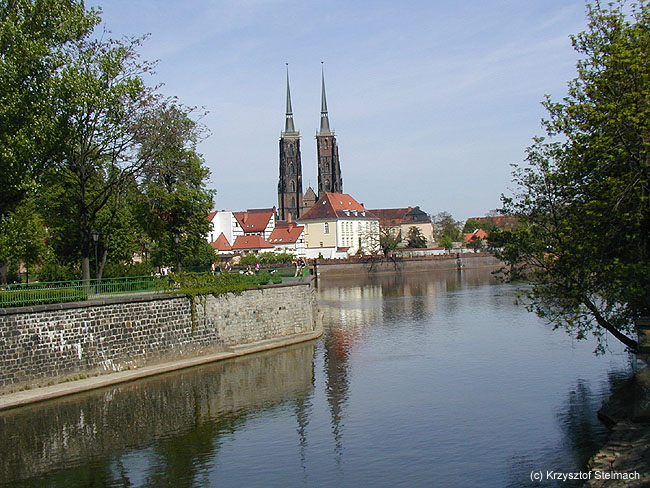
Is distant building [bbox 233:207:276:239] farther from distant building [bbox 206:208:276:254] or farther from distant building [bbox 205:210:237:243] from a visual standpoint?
distant building [bbox 205:210:237:243]

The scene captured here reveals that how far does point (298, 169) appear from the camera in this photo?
166125mm

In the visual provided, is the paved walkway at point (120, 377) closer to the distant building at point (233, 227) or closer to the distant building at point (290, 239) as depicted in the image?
the distant building at point (233, 227)

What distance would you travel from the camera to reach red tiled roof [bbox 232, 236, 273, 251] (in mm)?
125688

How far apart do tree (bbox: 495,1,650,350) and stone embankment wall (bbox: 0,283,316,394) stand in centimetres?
1414

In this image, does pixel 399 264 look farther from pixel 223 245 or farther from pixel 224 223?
pixel 224 223

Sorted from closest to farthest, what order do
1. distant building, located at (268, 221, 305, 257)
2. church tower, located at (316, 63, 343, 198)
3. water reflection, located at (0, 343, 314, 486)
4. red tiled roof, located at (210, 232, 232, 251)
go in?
1. water reflection, located at (0, 343, 314, 486)
2. red tiled roof, located at (210, 232, 232, 251)
3. distant building, located at (268, 221, 305, 257)
4. church tower, located at (316, 63, 343, 198)

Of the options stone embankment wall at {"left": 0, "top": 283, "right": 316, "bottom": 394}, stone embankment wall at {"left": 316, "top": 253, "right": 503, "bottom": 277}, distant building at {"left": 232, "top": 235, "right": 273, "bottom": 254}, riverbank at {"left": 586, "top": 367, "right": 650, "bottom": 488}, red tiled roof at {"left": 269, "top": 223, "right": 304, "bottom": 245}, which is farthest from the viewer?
red tiled roof at {"left": 269, "top": 223, "right": 304, "bottom": 245}

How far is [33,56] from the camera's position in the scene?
83.2 feet

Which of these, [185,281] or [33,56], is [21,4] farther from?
[185,281]

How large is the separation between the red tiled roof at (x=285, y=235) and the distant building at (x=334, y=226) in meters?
2.03

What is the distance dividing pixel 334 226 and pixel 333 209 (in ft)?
11.5

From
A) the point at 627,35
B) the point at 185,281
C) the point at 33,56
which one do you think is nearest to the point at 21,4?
the point at 33,56

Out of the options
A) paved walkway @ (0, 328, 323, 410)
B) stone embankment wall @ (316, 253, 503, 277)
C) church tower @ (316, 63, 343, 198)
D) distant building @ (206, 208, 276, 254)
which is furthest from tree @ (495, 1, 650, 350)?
church tower @ (316, 63, 343, 198)

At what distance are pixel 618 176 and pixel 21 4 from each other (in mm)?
21201
